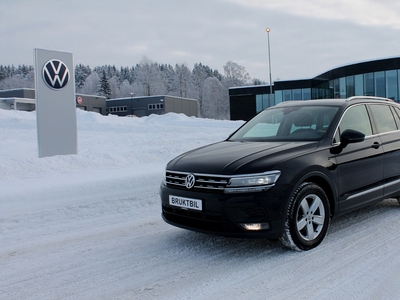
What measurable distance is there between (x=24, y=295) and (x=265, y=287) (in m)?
2.09

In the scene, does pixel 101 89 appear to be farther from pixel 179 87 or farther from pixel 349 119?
pixel 349 119

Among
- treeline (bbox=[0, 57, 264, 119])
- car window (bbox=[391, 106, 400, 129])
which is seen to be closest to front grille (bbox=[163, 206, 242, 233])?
car window (bbox=[391, 106, 400, 129])

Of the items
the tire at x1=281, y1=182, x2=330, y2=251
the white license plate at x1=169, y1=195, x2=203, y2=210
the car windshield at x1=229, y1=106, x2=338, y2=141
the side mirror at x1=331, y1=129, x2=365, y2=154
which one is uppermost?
the car windshield at x1=229, y1=106, x2=338, y2=141

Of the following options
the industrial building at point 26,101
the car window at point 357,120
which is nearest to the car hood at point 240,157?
the car window at point 357,120

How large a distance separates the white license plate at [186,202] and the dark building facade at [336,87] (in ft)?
107

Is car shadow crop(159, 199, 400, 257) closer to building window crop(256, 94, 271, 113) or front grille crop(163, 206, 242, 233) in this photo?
front grille crop(163, 206, 242, 233)

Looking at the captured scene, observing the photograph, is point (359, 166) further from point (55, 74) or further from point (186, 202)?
point (55, 74)

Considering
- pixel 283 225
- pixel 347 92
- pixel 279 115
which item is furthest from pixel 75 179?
pixel 347 92

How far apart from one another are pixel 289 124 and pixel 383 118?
5.02 ft

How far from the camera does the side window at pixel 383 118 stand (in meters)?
5.19

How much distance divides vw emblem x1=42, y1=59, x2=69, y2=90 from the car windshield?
692 centimetres

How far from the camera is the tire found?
3701mm

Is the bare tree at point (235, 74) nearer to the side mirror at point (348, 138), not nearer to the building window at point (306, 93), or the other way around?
the building window at point (306, 93)

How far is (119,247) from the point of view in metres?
4.32
